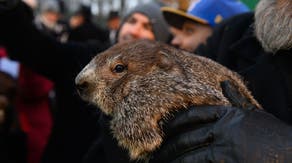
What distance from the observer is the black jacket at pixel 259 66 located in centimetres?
194

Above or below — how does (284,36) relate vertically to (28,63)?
above

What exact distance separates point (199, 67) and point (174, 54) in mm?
118

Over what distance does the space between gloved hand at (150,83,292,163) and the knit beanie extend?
94.2 inches

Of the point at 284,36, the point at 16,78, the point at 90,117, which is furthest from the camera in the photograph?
the point at 16,78

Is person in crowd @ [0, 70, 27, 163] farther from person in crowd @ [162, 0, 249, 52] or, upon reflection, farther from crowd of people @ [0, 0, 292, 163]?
person in crowd @ [162, 0, 249, 52]

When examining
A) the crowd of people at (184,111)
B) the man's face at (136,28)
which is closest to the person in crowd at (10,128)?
the crowd of people at (184,111)

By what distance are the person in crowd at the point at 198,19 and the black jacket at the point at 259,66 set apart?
1.01 m

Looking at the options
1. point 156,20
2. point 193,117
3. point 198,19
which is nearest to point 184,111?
point 193,117

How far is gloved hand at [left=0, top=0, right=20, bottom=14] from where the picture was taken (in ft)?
10.9

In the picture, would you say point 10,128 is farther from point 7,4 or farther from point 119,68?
point 119,68

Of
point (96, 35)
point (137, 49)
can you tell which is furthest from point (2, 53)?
point (96, 35)

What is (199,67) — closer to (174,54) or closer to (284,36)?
(174,54)

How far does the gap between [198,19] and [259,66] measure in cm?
149

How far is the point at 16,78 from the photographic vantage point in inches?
157
